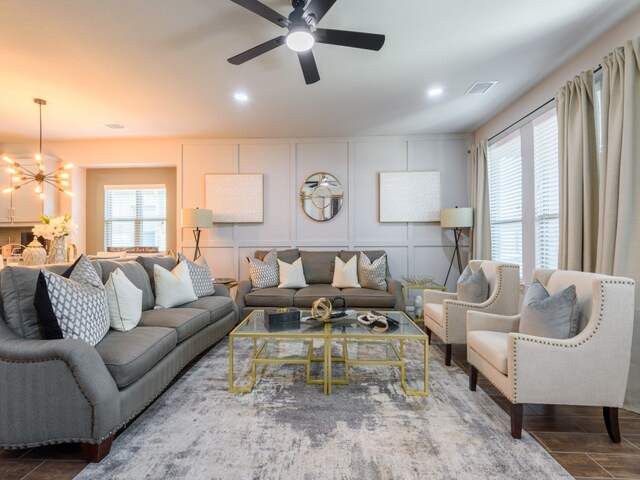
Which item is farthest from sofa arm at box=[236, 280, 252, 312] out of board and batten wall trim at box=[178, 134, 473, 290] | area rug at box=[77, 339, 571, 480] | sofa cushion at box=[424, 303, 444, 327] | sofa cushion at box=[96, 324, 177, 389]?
sofa cushion at box=[424, 303, 444, 327]

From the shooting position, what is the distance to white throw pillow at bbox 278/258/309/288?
420 cm

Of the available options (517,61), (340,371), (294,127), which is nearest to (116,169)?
(294,127)

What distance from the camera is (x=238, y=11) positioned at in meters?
2.18

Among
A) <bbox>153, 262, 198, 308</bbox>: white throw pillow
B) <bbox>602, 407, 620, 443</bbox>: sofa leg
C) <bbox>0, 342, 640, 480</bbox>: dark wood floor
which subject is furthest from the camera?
<bbox>153, 262, 198, 308</bbox>: white throw pillow

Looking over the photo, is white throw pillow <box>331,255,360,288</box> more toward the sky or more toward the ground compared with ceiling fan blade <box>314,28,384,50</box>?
more toward the ground

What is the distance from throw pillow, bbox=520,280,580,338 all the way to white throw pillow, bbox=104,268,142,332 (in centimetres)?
263

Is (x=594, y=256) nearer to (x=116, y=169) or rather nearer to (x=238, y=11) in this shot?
(x=238, y=11)

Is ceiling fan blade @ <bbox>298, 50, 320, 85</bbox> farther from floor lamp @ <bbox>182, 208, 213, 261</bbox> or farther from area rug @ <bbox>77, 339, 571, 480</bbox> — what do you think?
floor lamp @ <bbox>182, 208, 213, 261</bbox>


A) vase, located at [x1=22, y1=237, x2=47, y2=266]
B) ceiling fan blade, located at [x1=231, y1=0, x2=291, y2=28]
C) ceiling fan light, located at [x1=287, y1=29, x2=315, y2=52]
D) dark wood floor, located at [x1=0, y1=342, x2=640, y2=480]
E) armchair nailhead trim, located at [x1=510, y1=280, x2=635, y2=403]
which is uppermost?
ceiling fan blade, located at [x1=231, y1=0, x2=291, y2=28]

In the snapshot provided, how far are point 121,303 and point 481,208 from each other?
4.27 metres

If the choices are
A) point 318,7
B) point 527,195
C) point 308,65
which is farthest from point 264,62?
point 527,195

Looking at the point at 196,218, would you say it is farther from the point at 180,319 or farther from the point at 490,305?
the point at 490,305

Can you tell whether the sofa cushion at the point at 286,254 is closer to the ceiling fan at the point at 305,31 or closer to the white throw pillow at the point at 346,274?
the white throw pillow at the point at 346,274

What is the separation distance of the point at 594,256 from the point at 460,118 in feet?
8.12
